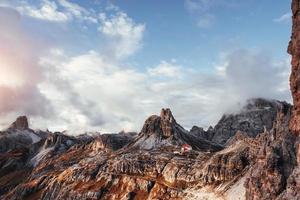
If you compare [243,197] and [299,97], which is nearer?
[299,97]

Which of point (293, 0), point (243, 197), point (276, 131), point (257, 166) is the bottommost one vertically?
point (243, 197)

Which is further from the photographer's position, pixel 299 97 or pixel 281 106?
pixel 281 106

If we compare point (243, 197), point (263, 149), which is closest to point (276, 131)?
point (263, 149)

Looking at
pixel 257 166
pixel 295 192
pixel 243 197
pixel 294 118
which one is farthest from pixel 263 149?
pixel 295 192

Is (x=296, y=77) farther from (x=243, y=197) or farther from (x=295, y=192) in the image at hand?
(x=243, y=197)

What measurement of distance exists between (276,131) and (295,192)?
56.5 meters

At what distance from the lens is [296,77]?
507ft

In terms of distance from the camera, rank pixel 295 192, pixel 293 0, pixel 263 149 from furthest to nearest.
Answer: pixel 263 149, pixel 293 0, pixel 295 192

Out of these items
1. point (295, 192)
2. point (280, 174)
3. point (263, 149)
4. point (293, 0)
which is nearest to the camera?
point (295, 192)

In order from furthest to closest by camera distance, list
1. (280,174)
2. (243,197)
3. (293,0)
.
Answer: (243,197)
(280,174)
(293,0)

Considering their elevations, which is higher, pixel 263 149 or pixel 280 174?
pixel 263 149

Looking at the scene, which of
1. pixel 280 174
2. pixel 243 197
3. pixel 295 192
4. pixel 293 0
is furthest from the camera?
pixel 243 197

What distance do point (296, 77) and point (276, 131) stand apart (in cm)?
3569

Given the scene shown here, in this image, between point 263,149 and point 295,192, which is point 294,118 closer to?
point 263,149
